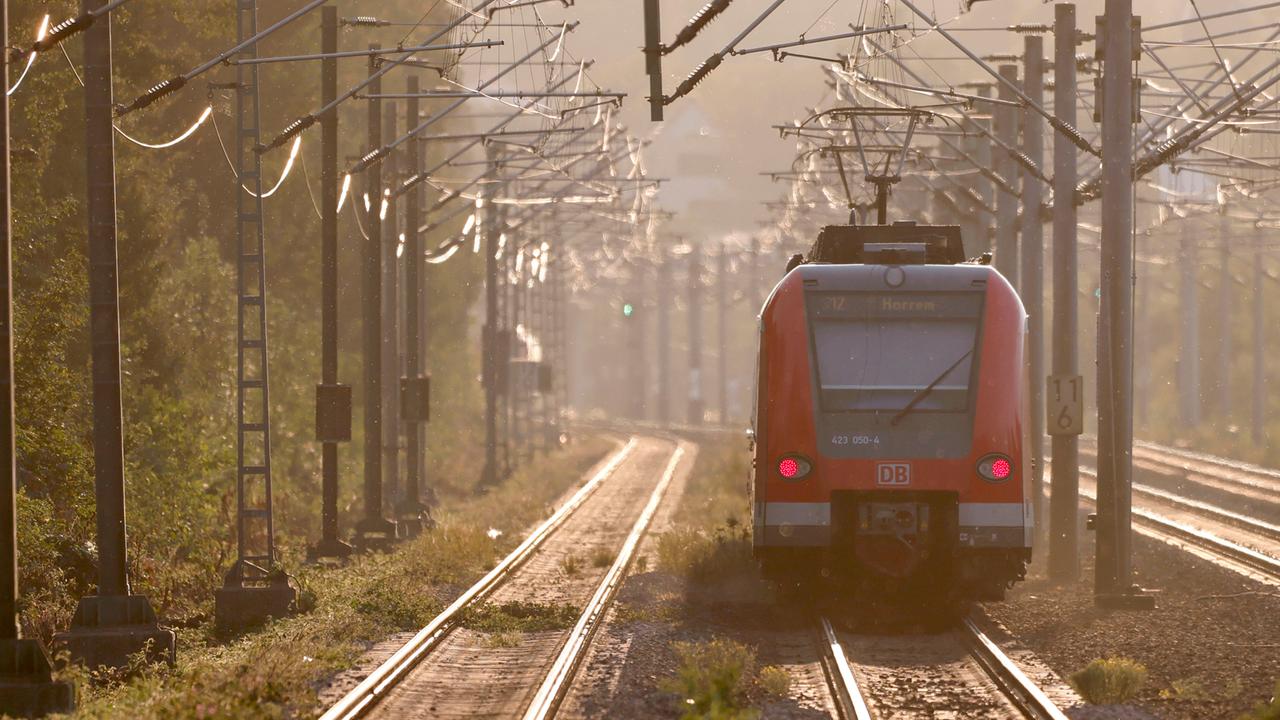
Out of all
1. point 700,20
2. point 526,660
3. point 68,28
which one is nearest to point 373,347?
point 526,660

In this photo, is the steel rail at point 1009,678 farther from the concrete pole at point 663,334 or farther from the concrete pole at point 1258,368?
the concrete pole at point 663,334

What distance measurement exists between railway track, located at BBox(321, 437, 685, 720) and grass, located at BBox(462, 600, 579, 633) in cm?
14

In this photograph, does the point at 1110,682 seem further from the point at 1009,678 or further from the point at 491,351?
the point at 491,351

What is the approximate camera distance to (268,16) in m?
40.7

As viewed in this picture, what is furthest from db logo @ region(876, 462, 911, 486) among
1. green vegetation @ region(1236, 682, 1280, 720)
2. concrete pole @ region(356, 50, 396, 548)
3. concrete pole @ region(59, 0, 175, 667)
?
concrete pole @ region(356, 50, 396, 548)

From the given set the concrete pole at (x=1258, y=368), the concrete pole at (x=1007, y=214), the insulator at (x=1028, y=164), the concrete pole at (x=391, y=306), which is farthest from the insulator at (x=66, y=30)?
the concrete pole at (x=1258, y=368)

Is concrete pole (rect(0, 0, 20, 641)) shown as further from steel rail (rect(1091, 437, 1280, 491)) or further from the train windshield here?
steel rail (rect(1091, 437, 1280, 491))

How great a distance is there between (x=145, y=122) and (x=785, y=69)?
155 m

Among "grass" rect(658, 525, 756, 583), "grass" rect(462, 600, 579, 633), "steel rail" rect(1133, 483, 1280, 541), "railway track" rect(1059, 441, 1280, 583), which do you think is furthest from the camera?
"steel rail" rect(1133, 483, 1280, 541)

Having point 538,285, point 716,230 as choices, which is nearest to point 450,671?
point 538,285

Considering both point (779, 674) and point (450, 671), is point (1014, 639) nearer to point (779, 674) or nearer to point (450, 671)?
point (779, 674)

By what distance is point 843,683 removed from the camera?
13.2m

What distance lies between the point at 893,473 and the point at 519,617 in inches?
175

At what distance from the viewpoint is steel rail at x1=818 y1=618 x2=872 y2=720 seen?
39.3 feet
